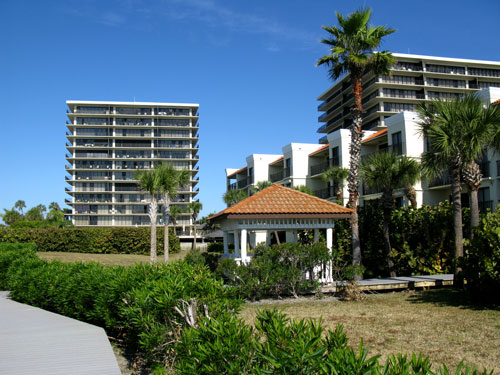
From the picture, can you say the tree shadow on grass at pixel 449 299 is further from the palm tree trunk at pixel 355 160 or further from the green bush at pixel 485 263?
the palm tree trunk at pixel 355 160

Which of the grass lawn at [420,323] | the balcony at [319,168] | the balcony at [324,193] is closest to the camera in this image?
the grass lawn at [420,323]

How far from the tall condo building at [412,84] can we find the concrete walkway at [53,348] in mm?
57684

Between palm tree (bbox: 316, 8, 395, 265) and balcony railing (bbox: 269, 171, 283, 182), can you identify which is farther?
balcony railing (bbox: 269, 171, 283, 182)

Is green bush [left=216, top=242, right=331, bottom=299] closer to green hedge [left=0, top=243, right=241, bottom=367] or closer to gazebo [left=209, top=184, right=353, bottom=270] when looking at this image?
gazebo [left=209, top=184, right=353, bottom=270]

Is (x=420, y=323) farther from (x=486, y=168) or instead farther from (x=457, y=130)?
(x=486, y=168)

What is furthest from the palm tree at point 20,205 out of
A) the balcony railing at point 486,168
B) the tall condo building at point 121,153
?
the balcony railing at point 486,168

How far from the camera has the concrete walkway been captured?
570 cm

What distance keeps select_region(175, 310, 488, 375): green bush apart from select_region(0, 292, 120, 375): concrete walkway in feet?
5.66

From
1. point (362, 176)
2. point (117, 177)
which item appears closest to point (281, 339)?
point (362, 176)

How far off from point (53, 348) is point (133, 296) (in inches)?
55.3

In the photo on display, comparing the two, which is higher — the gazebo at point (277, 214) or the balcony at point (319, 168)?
the balcony at point (319, 168)

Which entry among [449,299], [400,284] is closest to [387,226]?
[400,284]

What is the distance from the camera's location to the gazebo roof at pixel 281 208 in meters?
16.0

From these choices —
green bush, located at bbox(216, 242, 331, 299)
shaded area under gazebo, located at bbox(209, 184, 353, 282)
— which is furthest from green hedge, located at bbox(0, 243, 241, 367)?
shaded area under gazebo, located at bbox(209, 184, 353, 282)
